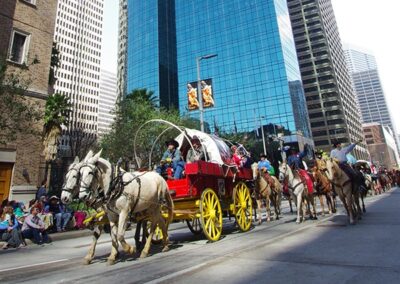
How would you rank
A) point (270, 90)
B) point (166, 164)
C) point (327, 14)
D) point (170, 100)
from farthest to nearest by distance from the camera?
1. point (327, 14)
2. point (170, 100)
3. point (270, 90)
4. point (166, 164)

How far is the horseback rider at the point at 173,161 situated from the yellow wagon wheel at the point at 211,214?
1.03 metres

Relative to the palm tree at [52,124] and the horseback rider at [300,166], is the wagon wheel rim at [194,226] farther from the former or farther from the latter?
the palm tree at [52,124]

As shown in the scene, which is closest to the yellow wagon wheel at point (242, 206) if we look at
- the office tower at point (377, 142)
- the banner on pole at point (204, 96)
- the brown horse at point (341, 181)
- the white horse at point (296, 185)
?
the white horse at point (296, 185)

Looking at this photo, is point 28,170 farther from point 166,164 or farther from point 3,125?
point 166,164

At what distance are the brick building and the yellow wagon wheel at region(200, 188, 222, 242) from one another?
42.4 feet

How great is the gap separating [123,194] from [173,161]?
2545mm

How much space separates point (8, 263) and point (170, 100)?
274ft

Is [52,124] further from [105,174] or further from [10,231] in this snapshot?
[105,174]

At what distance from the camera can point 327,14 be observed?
12550cm

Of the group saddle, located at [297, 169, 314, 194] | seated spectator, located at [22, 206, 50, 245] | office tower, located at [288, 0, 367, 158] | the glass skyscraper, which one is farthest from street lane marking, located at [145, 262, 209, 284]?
office tower, located at [288, 0, 367, 158]

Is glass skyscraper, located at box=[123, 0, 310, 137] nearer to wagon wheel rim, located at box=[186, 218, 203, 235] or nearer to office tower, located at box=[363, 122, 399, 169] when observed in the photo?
wagon wheel rim, located at box=[186, 218, 203, 235]

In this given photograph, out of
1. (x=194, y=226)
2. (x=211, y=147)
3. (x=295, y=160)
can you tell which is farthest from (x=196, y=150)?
(x=295, y=160)

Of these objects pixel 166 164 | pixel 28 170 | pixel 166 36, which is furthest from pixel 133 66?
pixel 166 164

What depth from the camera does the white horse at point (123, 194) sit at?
19.3 ft
